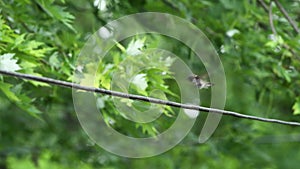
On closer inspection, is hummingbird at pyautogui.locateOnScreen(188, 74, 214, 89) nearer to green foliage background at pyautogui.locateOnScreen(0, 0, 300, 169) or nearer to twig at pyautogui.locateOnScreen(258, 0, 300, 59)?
green foliage background at pyautogui.locateOnScreen(0, 0, 300, 169)

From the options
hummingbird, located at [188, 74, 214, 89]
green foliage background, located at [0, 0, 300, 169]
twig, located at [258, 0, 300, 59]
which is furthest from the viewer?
twig, located at [258, 0, 300, 59]

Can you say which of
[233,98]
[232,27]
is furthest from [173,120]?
[233,98]

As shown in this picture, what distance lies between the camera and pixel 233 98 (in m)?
2.78

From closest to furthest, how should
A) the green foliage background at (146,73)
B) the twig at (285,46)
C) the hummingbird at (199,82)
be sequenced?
1. the hummingbird at (199,82)
2. the green foliage background at (146,73)
3. the twig at (285,46)

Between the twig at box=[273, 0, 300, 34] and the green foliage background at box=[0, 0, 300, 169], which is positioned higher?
the twig at box=[273, 0, 300, 34]

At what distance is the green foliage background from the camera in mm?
1593

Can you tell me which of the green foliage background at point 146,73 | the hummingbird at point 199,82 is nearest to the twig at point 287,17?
the green foliage background at point 146,73

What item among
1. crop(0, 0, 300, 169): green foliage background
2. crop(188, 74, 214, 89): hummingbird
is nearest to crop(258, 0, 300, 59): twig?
crop(0, 0, 300, 169): green foliage background

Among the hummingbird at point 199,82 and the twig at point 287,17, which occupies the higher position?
the twig at point 287,17

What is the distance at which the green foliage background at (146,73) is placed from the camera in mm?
1593

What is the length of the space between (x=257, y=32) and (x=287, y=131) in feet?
4.86

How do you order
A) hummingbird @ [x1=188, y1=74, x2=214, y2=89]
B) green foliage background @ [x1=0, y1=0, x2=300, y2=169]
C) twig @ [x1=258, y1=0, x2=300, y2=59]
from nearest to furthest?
hummingbird @ [x1=188, y1=74, x2=214, y2=89]
green foliage background @ [x1=0, y1=0, x2=300, y2=169]
twig @ [x1=258, y1=0, x2=300, y2=59]

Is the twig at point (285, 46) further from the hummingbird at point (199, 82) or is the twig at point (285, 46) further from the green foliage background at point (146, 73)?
the hummingbird at point (199, 82)

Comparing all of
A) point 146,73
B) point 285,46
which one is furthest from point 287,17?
point 146,73
